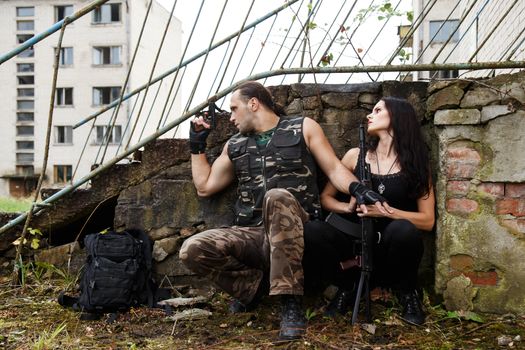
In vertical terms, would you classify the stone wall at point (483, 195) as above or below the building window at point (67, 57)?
below

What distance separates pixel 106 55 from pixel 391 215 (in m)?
25.3

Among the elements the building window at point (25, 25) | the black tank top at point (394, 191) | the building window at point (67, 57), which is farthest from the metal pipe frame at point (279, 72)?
the building window at point (25, 25)

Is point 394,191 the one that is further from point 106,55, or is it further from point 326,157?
point 106,55

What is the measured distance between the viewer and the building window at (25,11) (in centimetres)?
2761

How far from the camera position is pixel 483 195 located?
3180 millimetres

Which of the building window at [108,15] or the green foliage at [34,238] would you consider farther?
the building window at [108,15]

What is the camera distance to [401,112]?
3.33 metres

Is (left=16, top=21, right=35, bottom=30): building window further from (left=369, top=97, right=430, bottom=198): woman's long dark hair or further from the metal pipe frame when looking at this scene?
(left=369, top=97, right=430, bottom=198): woman's long dark hair

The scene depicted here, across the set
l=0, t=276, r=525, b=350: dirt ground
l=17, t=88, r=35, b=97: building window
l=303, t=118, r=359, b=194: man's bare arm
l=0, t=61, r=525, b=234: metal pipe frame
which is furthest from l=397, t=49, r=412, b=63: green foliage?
l=17, t=88, r=35, b=97: building window

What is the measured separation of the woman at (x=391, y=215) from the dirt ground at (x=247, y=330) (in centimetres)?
18

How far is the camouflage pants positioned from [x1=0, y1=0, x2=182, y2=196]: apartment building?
71.1ft

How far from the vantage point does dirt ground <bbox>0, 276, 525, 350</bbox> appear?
2.81m

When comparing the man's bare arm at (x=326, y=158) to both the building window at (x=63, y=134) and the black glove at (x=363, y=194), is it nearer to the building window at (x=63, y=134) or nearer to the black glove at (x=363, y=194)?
the black glove at (x=363, y=194)

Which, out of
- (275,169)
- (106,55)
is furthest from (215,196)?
(106,55)
